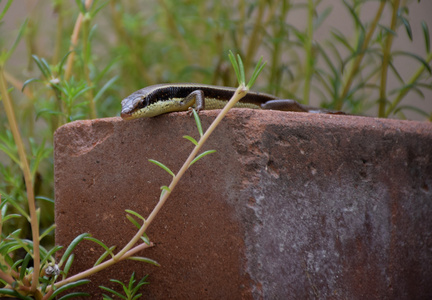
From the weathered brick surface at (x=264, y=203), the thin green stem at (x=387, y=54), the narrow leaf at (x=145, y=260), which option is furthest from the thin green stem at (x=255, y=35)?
the narrow leaf at (x=145, y=260)

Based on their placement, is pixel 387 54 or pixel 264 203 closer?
pixel 264 203

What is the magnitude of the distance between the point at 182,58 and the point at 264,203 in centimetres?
241

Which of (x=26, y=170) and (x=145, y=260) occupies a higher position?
(x=26, y=170)

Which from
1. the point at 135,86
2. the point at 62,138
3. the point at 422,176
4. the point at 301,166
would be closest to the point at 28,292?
the point at 62,138

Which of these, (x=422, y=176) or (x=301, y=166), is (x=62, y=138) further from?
(x=422, y=176)

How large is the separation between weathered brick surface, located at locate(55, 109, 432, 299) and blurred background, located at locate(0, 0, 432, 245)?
1.58ft

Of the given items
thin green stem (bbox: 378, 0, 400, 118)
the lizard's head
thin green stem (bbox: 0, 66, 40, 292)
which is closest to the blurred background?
thin green stem (bbox: 378, 0, 400, 118)

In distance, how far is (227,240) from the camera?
1.23m

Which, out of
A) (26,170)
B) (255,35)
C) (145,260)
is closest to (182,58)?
(255,35)

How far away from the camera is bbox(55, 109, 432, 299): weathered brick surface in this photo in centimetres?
123

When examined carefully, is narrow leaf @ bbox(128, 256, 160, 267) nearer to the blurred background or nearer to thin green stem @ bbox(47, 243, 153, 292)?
thin green stem @ bbox(47, 243, 153, 292)

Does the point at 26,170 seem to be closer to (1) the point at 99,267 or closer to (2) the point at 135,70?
(1) the point at 99,267

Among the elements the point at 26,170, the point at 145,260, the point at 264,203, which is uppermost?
the point at 26,170

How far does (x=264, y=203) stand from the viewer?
1219mm
